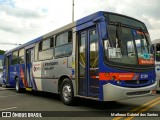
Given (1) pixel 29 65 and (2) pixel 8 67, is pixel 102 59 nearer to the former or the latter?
(1) pixel 29 65

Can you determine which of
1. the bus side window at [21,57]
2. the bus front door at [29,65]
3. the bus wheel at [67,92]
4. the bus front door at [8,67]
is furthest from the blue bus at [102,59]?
the bus front door at [8,67]

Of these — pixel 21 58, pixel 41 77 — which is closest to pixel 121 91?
pixel 41 77

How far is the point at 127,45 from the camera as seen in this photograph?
8883 millimetres

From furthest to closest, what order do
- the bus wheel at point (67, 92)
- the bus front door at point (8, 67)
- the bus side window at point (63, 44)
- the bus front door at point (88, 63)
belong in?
the bus front door at point (8, 67) < the bus side window at point (63, 44) < the bus wheel at point (67, 92) < the bus front door at point (88, 63)

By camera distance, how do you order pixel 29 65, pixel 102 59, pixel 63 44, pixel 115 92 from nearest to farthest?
pixel 115 92 < pixel 102 59 < pixel 63 44 < pixel 29 65

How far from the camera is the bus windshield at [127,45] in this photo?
850 cm

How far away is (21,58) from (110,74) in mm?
9559

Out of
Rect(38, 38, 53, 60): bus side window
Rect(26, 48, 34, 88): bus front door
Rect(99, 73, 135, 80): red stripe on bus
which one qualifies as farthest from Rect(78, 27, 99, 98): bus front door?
Rect(26, 48, 34, 88): bus front door

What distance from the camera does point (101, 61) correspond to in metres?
8.41

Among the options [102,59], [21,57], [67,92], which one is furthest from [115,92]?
[21,57]

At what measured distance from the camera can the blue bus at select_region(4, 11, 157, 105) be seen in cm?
841

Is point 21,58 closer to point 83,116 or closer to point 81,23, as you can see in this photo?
point 81,23

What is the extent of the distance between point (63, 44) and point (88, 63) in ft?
7.39

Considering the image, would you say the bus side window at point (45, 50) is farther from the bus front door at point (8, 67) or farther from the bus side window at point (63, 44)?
the bus front door at point (8, 67)
